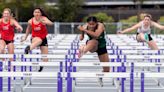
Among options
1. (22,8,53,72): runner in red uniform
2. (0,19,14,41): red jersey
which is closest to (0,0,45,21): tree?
(0,19,14,41): red jersey

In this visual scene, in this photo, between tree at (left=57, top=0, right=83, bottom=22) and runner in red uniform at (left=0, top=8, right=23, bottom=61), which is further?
tree at (left=57, top=0, right=83, bottom=22)

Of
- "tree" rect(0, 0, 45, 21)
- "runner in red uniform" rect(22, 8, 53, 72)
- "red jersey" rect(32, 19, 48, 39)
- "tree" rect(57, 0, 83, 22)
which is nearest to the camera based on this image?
"runner in red uniform" rect(22, 8, 53, 72)

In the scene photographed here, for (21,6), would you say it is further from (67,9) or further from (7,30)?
(7,30)

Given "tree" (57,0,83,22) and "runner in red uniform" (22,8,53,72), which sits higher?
"tree" (57,0,83,22)

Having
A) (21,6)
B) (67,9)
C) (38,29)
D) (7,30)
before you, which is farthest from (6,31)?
(67,9)

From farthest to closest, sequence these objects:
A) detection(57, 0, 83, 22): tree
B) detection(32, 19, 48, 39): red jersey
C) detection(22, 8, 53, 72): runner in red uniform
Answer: detection(57, 0, 83, 22): tree, detection(32, 19, 48, 39): red jersey, detection(22, 8, 53, 72): runner in red uniform

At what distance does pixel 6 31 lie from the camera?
14539mm

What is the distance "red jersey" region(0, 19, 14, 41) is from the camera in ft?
47.3

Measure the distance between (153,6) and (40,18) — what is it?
5260 cm

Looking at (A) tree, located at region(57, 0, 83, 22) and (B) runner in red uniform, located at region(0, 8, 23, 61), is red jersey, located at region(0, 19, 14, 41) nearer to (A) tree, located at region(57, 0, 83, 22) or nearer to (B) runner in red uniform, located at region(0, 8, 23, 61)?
(B) runner in red uniform, located at region(0, 8, 23, 61)

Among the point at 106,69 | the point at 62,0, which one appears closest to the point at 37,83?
the point at 106,69

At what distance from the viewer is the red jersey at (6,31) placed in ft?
47.3

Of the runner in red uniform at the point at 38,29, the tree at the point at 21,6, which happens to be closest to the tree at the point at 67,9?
the tree at the point at 21,6

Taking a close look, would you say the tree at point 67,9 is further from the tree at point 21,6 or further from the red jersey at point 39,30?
the red jersey at point 39,30
